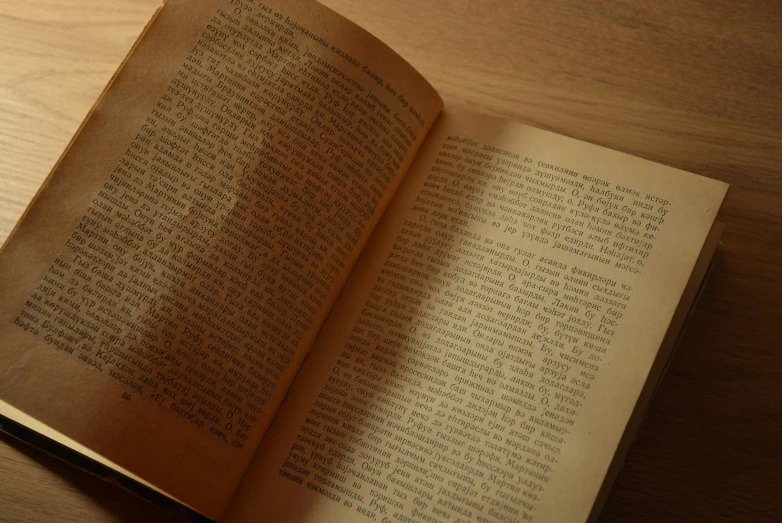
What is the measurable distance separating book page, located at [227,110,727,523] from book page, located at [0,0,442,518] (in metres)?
0.04

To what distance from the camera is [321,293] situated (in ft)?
1.94

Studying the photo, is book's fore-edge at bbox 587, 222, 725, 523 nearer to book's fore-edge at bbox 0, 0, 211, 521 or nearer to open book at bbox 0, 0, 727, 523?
open book at bbox 0, 0, 727, 523

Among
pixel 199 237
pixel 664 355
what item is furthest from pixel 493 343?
pixel 199 237

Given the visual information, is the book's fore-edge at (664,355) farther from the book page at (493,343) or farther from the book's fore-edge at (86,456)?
the book's fore-edge at (86,456)

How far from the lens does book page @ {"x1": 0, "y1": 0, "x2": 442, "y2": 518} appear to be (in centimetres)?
52

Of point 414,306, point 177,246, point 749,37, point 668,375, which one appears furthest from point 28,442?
point 749,37

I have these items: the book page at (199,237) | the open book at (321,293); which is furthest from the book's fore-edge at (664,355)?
the book page at (199,237)

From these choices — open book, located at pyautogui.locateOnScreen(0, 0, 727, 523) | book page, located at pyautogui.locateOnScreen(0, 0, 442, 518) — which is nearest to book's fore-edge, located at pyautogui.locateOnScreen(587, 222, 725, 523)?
open book, located at pyautogui.locateOnScreen(0, 0, 727, 523)

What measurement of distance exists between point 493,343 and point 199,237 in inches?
10.9

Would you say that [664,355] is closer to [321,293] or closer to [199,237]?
[321,293]

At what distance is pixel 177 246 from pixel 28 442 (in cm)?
23

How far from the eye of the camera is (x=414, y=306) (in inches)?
23.6

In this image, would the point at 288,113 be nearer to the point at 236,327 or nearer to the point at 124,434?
the point at 236,327

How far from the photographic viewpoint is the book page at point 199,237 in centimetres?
52
